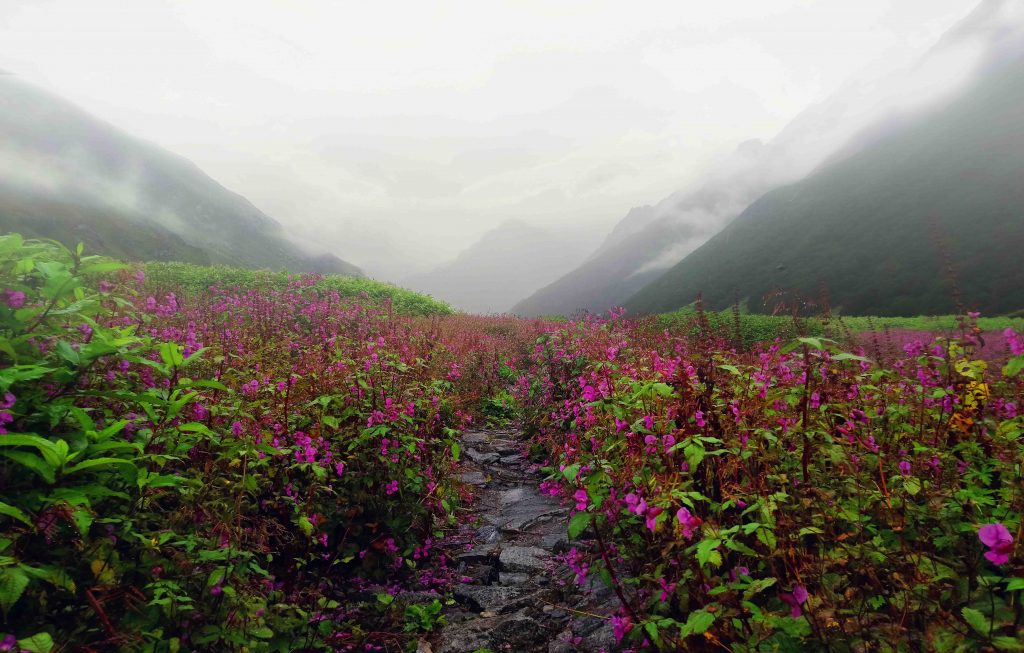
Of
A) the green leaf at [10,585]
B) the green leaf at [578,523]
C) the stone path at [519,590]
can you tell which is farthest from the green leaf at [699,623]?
the green leaf at [10,585]

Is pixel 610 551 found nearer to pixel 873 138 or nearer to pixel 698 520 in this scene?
pixel 698 520

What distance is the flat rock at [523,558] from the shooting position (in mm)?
4031

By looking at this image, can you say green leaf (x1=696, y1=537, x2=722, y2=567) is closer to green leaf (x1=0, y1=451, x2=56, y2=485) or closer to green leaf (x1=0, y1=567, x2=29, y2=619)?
green leaf (x1=0, y1=567, x2=29, y2=619)

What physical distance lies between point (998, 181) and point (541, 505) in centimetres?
11728

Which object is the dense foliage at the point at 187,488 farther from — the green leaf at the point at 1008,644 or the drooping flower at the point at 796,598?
the green leaf at the point at 1008,644

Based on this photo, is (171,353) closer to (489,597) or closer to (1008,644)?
(489,597)

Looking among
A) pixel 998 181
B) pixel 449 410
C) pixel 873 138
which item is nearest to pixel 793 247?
pixel 998 181

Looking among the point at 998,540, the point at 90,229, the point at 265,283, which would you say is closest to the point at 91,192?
the point at 90,229

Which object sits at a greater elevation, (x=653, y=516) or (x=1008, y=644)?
(x=1008, y=644)

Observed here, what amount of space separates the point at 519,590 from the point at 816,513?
2.34 m

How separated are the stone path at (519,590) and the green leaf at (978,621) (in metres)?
1.59

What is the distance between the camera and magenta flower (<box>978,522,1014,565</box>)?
1530 mm

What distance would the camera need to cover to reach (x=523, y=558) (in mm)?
4168

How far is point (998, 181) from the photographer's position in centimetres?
8119
